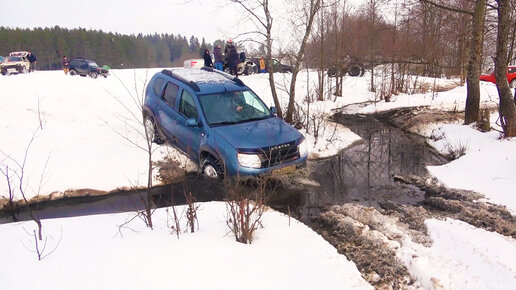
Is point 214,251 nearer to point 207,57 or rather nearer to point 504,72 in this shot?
point 504,72

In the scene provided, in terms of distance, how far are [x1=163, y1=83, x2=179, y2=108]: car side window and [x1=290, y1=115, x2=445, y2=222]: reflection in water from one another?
3525mm

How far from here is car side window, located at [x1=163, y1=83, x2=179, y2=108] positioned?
7664 mm

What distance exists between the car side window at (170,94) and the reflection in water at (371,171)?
11.6 ft

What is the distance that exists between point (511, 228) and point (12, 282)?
5835 mm

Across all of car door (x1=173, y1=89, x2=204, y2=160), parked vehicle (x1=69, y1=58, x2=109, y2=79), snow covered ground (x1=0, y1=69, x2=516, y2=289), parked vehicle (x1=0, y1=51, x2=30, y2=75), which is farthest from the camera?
parked vehicle (x1=69, y1=58, x2=109, y2=79)

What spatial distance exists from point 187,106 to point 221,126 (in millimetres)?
1086

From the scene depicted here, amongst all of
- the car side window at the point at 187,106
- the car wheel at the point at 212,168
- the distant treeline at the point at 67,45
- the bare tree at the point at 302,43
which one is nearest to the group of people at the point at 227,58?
the bare tree at the point at 302,43

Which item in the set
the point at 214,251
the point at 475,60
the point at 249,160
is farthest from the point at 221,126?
the point at 475,60

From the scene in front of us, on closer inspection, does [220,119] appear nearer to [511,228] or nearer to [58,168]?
[58,168]

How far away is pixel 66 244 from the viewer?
3.99 meters

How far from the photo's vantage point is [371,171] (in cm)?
796

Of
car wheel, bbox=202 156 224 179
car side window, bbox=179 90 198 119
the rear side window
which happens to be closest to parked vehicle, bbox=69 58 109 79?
the rear side window

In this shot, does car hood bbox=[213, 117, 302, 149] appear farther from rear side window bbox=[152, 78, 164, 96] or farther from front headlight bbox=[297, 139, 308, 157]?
rear side window bbox=[152, 78, 164, 96]

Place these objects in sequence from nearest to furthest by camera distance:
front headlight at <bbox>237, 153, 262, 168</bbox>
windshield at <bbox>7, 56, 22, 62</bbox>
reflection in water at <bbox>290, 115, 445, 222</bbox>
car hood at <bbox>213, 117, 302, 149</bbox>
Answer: front headlight at <bbox>237, 153, 262, 168</bbox> < car hood at <bbox>213, 117, 302, 149</bbox> < reflection in water at <bbox>290, 115, 445, 222</bbox> < windshield at <bbox>7, 56, 22, 62</bbox>
